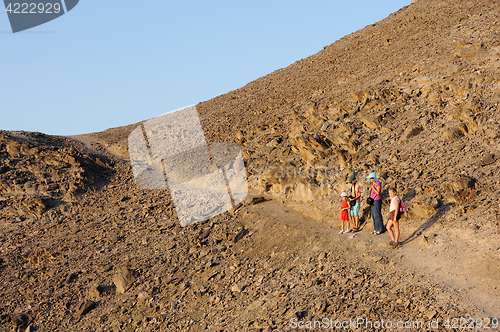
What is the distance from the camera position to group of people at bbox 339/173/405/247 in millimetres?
8844

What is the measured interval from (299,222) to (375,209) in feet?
8.02

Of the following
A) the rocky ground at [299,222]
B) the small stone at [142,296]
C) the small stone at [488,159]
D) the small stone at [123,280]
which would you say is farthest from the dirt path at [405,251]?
the small stone at [123,280]

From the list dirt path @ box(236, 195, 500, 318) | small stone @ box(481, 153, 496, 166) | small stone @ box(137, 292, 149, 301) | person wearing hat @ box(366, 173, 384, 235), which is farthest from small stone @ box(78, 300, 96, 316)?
small stone @ box(481, 153, 496, 166)

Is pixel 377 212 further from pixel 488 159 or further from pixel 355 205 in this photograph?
pixel 488 159

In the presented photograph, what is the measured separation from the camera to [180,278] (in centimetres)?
1019

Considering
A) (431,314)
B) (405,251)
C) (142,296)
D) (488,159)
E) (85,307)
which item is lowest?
(431,314)

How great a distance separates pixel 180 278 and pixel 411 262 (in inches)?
221

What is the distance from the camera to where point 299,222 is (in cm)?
1142

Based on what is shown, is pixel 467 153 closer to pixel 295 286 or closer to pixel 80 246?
pixel 295 286

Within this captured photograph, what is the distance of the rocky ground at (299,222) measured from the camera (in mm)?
7777

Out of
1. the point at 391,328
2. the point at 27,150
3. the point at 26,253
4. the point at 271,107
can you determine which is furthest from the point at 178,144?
the point at 391,328

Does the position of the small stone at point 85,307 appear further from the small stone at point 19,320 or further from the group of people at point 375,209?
the group of people at point 375,209

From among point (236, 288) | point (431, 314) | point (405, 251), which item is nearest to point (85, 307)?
point (236, 288)

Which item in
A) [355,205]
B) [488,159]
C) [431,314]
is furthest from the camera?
[488,159]
